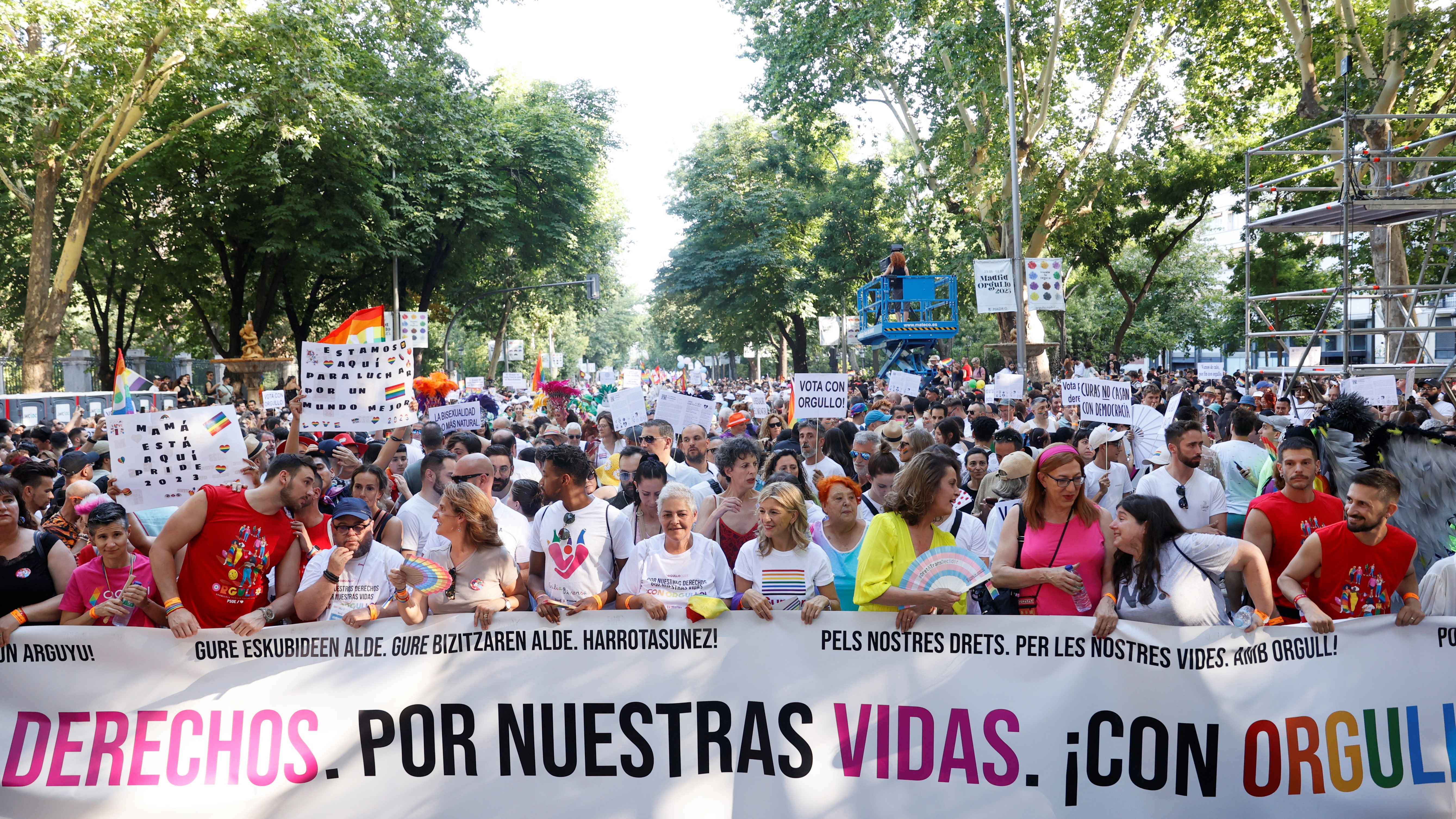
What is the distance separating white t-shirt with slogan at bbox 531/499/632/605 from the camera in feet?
17.1

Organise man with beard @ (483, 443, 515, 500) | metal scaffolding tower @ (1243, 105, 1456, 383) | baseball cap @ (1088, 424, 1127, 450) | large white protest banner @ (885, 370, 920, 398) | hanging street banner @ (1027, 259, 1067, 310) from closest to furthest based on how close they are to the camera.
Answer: baseball cap @ (1088, 424, 1127, 450) → man with beard @ (483, 443, 515, 500) → metal scaffolding tower @ (1243, 105, 1456, 383) → large white protest banner @ (885, 370, 920, 398) → hanging street banner @ (1027, 259, 1067, 310)

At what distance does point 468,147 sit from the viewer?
31.9 metres

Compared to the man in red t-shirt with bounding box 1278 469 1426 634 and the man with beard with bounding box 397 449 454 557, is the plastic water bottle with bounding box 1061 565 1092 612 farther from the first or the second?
the man with beard with bounding box 397 449 454 557

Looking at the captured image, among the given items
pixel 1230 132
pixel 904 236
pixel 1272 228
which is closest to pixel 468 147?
pixel 904 236

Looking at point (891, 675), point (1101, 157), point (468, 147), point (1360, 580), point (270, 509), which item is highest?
point (468, 147)

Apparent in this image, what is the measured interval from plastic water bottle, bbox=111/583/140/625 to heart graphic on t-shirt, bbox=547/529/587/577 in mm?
1816

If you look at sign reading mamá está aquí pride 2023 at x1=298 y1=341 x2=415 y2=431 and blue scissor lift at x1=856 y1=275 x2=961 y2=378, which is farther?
blue scissor lift at x1=856 y1=275 x2=961 y2=378

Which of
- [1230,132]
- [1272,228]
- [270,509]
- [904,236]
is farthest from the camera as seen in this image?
[904,236]

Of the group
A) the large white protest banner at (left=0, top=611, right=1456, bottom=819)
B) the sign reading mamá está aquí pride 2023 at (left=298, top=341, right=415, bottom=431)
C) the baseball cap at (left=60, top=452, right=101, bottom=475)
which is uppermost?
the sign reading mamá está aquí pride 2023 at (left=298, top=341, right=415, bottom=431)

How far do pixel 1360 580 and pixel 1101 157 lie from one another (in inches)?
949

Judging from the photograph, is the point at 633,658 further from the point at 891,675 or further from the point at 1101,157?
the point at 1101,157

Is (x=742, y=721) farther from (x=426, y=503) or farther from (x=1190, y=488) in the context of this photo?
(x=1190, y=488)

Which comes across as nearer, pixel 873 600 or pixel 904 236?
pixel 873 600

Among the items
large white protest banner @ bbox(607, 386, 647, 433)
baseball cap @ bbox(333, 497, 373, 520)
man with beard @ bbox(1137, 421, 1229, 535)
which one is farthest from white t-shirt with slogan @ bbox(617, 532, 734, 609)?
large white protest banner @ bbox(607, 386, 647, 433)
